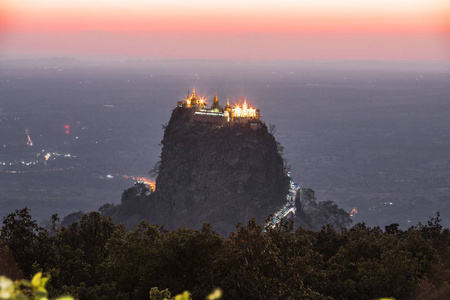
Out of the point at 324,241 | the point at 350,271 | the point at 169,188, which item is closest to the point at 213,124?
the point at 169,188

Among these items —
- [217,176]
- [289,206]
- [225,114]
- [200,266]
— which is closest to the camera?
[200,266]

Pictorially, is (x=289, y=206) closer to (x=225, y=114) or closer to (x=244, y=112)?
(x=244, y=112)

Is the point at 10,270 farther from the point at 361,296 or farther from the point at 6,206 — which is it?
the point at 6,206

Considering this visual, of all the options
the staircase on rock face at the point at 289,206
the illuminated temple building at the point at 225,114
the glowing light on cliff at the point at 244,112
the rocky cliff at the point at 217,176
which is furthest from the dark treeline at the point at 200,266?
the glowing light on cliff at the point at 244,112

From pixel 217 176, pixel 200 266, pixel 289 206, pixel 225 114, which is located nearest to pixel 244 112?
pixel 225 114

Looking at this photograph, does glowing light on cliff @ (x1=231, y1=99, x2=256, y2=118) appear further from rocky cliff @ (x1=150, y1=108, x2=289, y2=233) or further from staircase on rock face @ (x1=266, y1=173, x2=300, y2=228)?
staircase on rock face @ (x1=266, y1=173, x2=300, y2=228)

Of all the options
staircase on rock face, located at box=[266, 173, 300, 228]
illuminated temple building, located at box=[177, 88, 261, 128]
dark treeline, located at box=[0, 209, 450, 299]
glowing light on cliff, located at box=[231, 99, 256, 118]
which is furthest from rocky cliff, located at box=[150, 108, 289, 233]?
dark treeline, located at box=[0, 209, 450, 299]

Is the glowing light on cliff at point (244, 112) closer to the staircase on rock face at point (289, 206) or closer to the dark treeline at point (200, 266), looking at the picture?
the staircase on rock face at point (289, 206)
